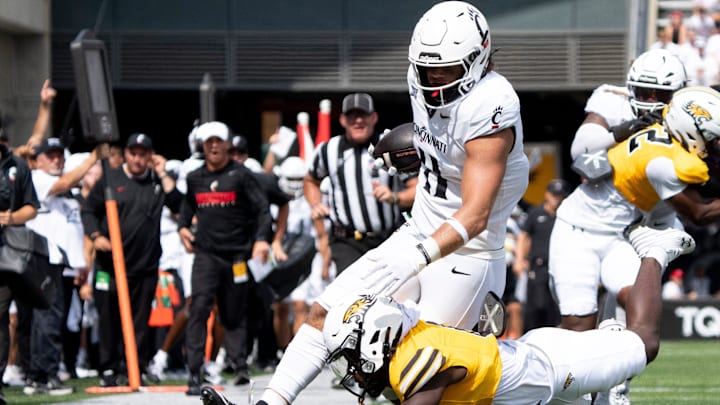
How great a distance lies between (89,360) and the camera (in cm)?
A: 1252

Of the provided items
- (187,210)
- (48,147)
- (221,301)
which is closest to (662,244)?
(221,301)

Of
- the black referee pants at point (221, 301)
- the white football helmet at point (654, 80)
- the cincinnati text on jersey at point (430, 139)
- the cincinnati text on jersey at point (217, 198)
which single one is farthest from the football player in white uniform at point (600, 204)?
the cincinnati text on jersey at point (217, 198)

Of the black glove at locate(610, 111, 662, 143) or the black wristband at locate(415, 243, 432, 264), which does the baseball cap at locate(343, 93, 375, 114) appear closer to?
the black glove at locate(610, 111, 662, 143)

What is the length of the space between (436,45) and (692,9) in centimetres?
1595

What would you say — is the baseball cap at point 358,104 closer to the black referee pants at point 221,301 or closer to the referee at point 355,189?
the referee at point 355,189

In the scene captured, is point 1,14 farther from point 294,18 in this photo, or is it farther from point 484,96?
point 484,96

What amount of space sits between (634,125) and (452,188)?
1754mm

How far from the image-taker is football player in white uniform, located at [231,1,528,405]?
17.9 feet

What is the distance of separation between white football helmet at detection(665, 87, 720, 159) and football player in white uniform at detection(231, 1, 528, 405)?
1.17 meters

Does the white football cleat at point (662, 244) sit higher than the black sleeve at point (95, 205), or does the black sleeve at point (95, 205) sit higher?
the white football cleat at point (662, 244)

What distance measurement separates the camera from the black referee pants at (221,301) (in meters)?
9.82

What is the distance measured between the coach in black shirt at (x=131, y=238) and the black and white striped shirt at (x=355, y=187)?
1.55m

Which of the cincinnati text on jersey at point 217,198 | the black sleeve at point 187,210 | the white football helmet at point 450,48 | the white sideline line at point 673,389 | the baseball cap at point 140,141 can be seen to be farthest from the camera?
the baseball cap at point 140,141

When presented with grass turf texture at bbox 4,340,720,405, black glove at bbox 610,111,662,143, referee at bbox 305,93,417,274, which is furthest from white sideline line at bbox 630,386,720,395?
black glove at bbox 610,111,662,143
